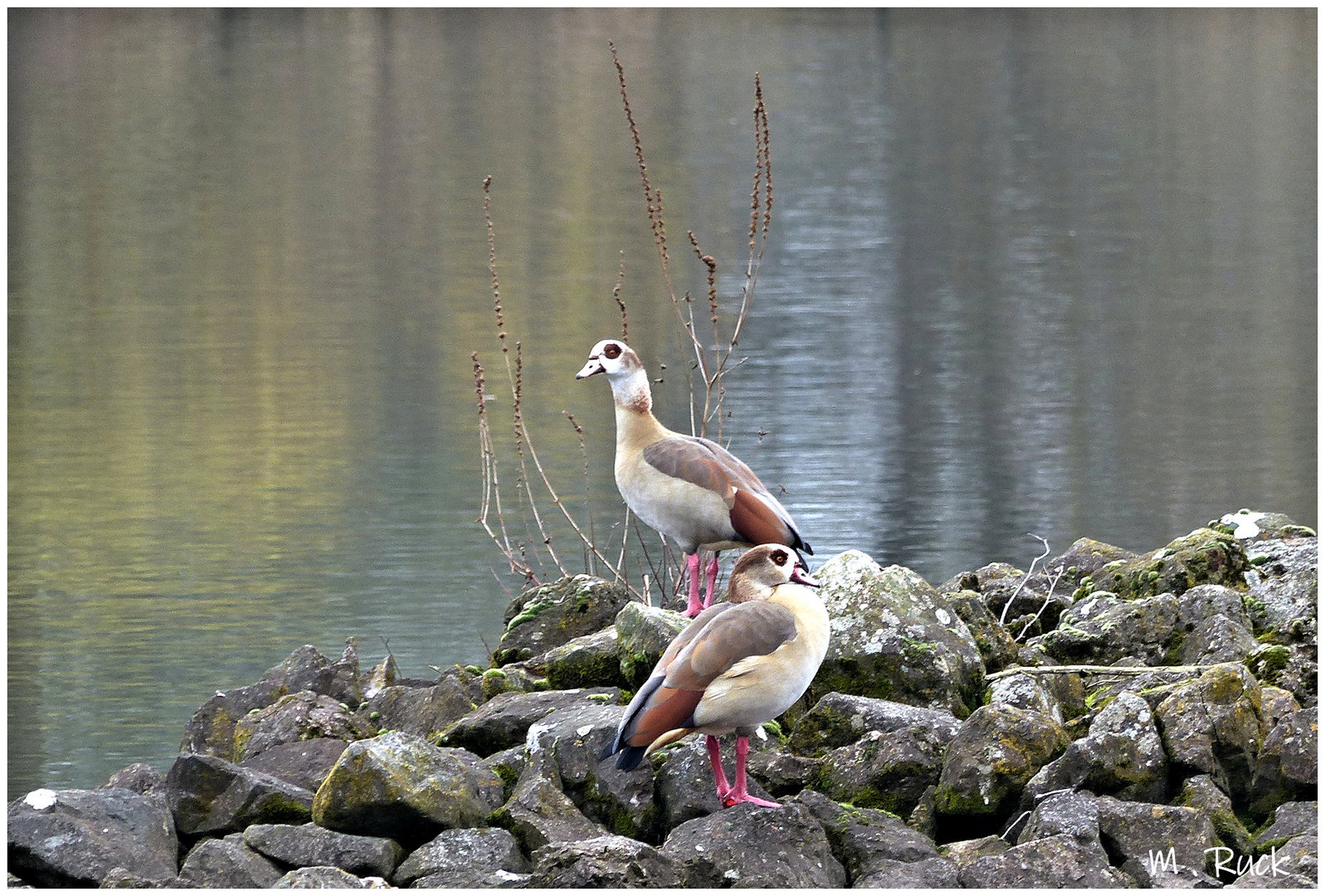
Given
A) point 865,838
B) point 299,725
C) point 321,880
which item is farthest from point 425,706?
point 865,838

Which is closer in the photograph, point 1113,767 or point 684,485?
point 1113,767

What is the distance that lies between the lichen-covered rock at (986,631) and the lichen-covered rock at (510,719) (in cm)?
152

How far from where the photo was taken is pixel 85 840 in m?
5.87

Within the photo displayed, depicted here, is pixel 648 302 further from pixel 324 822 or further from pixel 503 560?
pixel 324 822

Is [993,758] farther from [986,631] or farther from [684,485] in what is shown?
[684,485]

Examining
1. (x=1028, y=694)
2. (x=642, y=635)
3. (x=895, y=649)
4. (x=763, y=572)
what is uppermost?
(x=763, y=572)

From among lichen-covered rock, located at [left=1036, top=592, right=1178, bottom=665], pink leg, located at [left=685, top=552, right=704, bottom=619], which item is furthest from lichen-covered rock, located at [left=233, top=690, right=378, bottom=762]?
lichen-covered rock, located at [left=1036, top=592, right=1178, bottom=665]

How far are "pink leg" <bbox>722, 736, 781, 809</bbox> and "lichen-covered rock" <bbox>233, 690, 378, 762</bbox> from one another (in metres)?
1.89

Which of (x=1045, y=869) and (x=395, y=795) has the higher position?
(x=395, y=795)

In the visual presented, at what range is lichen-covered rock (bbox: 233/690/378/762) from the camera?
7137 millimetres

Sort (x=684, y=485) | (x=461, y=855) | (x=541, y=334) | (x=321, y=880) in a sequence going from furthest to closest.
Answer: (x=541, y=334)
(x=684, y=485)
(x=461, y=855)
(x=321, y=880)

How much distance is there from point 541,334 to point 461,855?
49.3 feet

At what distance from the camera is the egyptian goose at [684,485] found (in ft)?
22.8

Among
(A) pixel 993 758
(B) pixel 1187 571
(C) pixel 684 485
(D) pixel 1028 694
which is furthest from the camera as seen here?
(B) pixel 1187 571
